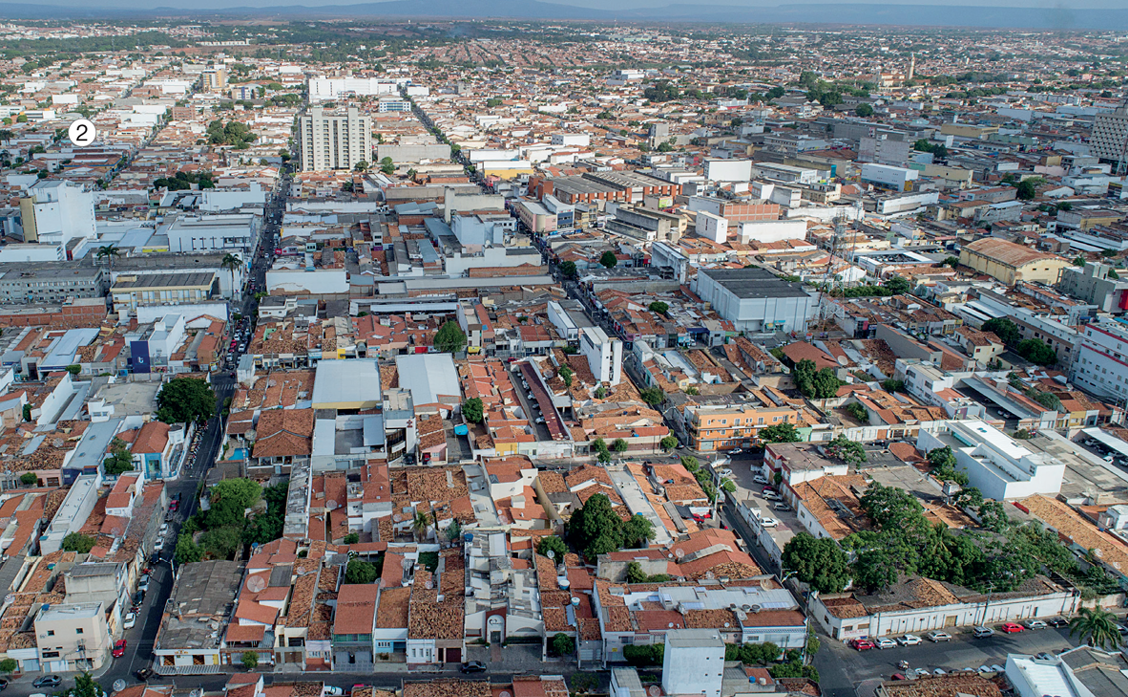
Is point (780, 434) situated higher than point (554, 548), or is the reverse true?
point (780, 434)

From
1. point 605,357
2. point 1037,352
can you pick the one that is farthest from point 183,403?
point 1037,352

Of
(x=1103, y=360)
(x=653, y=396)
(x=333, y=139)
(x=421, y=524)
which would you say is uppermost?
(x=333, y=139)

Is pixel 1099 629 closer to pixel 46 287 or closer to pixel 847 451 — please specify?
pixel 847 451

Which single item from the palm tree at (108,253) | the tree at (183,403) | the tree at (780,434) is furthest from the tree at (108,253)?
the tree at (780,434)

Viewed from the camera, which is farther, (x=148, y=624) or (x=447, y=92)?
(x=447, y=92)

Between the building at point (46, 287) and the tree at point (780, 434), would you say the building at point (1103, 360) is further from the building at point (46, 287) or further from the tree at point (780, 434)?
the building at point (46, 287)

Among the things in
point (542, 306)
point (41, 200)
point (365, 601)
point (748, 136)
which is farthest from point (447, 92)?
point (365, 601)

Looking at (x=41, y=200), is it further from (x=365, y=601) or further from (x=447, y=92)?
(x=447, y=92)
